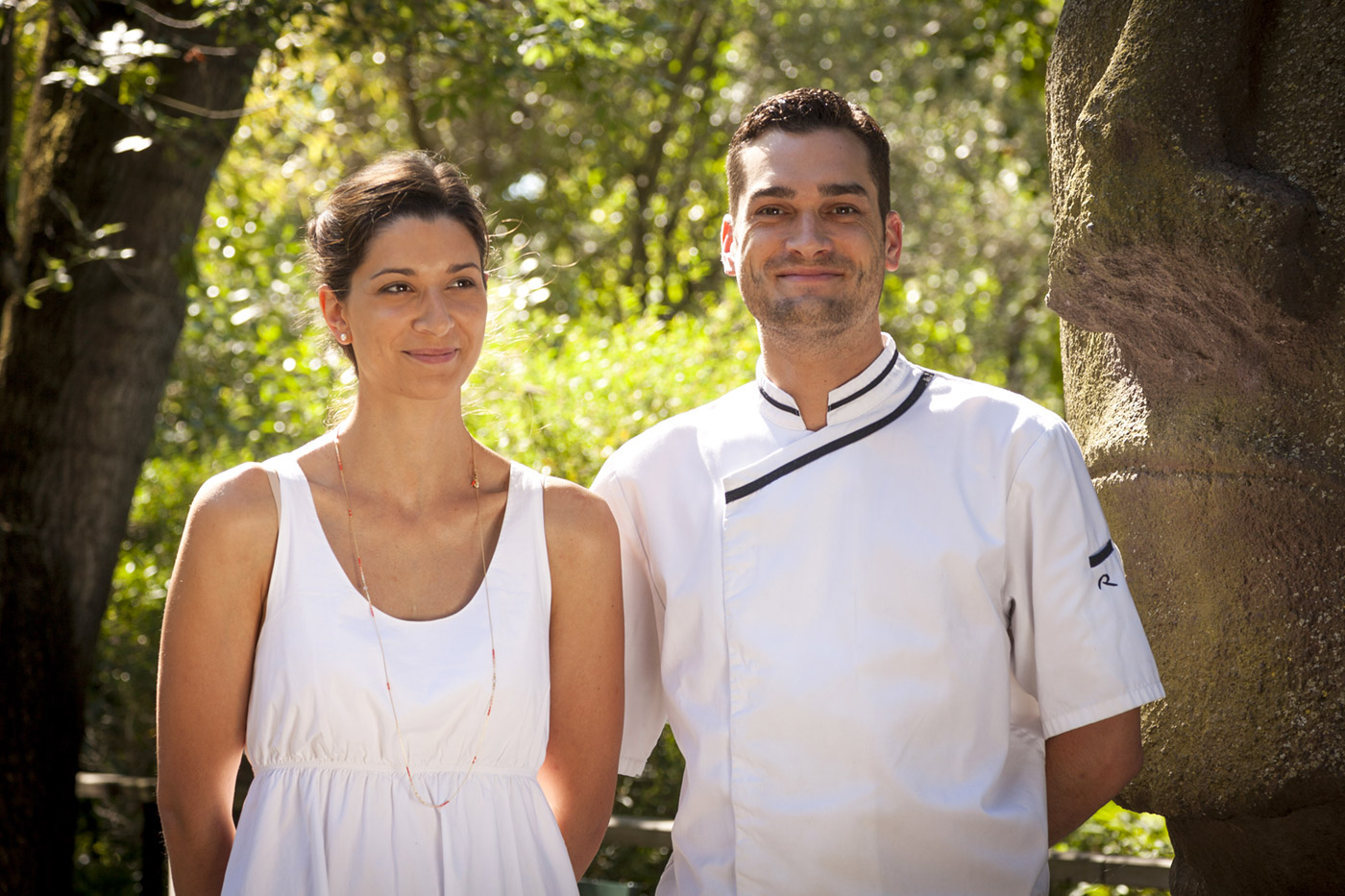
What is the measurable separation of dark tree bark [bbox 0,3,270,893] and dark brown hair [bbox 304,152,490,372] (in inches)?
81.2

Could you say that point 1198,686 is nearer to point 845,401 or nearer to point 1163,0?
point 845,401

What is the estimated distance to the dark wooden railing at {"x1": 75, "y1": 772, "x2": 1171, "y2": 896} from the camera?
3.85m

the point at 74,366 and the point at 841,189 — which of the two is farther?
the point at 74,366

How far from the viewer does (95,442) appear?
4535mm

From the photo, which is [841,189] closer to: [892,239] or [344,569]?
[892,239]

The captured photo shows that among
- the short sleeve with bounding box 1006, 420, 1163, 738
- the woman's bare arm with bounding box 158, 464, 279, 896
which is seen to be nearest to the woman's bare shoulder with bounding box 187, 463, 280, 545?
the woman's bare arm with bounding box 158, 464, 279, 896

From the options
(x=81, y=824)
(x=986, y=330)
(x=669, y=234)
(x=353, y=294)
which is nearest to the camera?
(x=353, y=294)

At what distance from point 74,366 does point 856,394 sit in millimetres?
3150

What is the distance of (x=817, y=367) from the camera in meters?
2.54

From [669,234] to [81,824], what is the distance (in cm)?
601

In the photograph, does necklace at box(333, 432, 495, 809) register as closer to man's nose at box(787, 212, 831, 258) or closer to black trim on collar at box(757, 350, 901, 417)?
black trim on collar at box(757, 350, 901, 417)

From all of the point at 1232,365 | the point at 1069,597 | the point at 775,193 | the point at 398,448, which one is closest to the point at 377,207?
the point at 398,448

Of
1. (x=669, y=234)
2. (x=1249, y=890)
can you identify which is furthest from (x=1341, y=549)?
(x=669, y=234)

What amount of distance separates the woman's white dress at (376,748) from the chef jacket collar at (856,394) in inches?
26.5
